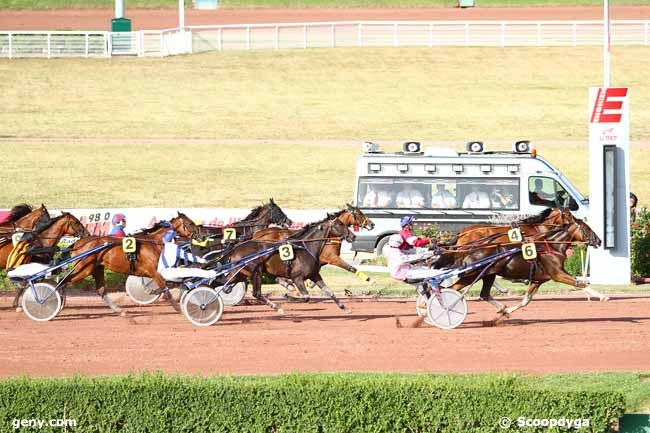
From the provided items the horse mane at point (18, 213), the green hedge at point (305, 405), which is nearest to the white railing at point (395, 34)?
the horse mane at point (18, 213)

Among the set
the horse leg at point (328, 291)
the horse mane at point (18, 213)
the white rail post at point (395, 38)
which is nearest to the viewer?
the horse leg at point (328, 291)

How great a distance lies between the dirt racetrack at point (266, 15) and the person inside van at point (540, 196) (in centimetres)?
3307

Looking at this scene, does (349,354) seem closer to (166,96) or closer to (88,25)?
(166,96)

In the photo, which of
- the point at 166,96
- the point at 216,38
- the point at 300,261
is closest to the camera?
the point at 300,261

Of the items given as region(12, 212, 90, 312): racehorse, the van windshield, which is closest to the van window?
the van windshield

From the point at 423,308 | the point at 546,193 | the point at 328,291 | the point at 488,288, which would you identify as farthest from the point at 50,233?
the point at 546,193

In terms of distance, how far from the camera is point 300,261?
56.9ft

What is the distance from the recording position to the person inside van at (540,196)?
23.6 meters

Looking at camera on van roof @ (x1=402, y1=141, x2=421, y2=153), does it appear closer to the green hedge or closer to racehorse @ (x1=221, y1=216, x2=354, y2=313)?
racehorse @ (x1=221, y1=216, x2=354, y2=313)

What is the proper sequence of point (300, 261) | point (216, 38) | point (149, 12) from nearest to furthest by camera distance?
1. point (300, 261)
2. point (216, 38)
3. point (149, 12)

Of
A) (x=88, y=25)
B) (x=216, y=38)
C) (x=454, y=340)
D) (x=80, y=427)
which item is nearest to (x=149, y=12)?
(x=88, y=25)

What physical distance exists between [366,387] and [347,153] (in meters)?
27.7

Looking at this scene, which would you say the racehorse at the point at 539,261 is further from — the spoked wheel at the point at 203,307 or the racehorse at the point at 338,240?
the spoked wheel at the point at 203,307

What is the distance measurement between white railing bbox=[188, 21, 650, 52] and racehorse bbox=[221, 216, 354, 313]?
35.7m
